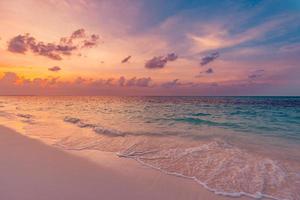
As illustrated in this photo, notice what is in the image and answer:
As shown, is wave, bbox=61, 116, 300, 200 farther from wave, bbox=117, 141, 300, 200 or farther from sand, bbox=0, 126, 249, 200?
sand, bbox=0, 126, 249, 200

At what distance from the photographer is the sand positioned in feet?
13.5

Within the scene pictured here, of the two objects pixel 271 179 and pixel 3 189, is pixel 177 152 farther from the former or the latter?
pixel 3 189

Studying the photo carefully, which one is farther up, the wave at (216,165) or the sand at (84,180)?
the sand at (84,180)

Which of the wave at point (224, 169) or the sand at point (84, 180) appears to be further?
the wave at point (224, 169)

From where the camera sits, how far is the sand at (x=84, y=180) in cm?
412

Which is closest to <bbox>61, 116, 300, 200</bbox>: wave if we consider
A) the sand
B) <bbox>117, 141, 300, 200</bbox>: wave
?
<bbox>117, 141, 300, 200</bbox>: wave

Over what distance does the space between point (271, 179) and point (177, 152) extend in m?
3.31

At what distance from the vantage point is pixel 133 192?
438 cm

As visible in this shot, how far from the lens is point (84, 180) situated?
4.83 m

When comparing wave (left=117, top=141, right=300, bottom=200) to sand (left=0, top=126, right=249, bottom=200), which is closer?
sand (left=0, top=126, right=249, bottom=200)

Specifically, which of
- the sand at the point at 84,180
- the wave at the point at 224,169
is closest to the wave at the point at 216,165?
the wave at the point at 224,169

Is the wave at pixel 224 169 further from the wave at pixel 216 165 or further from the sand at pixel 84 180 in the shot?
the sand at pixel 84 180

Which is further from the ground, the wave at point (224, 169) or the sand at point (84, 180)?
the sand at point (84, 180)

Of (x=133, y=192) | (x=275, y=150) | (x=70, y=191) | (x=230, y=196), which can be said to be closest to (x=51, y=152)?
(x=70, y=191)
